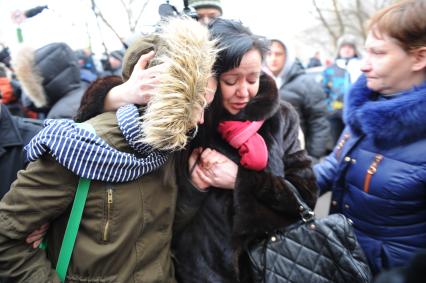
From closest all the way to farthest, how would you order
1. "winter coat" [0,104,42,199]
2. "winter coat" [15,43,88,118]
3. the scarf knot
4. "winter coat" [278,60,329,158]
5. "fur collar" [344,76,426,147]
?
→ the scarf knot → "fur collar" [344,76,426,147] → "winter coat" [0,104,42,199] → "winter coat" [15,43,88,118] → "winter coat" [278,60,329,158]

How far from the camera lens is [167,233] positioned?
1.55 meters

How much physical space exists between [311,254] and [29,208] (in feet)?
3.71

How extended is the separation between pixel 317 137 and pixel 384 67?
218 cm

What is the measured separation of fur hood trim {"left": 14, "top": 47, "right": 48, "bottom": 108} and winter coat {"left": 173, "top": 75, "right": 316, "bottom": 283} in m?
1.85

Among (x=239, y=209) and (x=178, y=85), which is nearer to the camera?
(x=178, y=85)

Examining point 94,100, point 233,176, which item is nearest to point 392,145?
point 233,176

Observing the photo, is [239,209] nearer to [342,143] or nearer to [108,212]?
[108,212]

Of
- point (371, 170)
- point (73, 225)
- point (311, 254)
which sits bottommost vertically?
point (311, 254)

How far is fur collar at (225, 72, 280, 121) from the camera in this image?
5.50 feet

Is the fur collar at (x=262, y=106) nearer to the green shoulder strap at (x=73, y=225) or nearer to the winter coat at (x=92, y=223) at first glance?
the winter coat at (x=92, y=223)

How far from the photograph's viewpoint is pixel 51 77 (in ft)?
9.41

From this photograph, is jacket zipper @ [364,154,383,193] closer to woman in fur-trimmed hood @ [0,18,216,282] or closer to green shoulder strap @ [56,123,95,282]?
woman in fur-trimmed hood @ [0,18,216,282]

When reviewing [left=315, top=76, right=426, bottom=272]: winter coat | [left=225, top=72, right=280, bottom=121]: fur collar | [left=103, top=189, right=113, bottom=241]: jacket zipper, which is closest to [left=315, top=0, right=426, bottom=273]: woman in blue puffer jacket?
[left=315, top=76, right=426, bottom=272]: winter coat

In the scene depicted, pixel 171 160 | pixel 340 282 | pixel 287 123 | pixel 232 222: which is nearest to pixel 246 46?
pixel 287 123
